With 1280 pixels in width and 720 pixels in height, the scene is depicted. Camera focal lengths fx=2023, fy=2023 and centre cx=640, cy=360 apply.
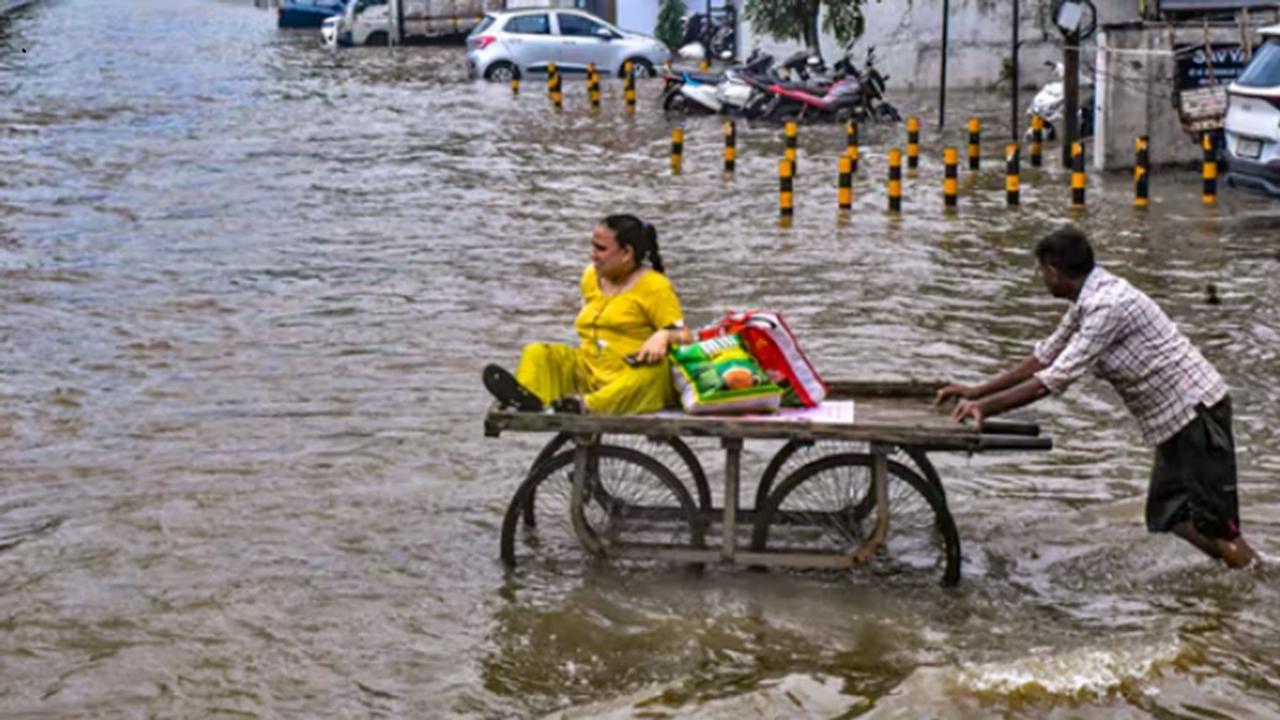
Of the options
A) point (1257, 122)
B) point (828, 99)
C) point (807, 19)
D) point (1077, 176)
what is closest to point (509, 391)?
point (1257, 122)

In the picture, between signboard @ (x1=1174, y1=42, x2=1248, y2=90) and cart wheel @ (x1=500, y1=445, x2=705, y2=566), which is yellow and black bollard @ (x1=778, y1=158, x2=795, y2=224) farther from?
cart wheel @ (x1=500, y1=445, x2=705, y2=566)

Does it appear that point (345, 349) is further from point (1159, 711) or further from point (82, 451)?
point (1159, 711)

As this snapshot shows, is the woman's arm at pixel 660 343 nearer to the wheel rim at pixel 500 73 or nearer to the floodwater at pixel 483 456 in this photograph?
the floodwater at pixel 483 456

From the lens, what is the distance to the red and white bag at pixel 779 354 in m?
8.11

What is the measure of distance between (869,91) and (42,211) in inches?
473

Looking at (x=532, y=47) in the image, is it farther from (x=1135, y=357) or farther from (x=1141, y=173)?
(x=1135, y=357)

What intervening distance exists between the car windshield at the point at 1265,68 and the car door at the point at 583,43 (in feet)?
65.0

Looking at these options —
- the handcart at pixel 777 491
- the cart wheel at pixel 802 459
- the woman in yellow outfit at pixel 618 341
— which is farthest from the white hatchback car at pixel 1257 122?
the woman in yellow outfit at pixel 618 341

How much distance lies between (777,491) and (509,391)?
1.18 m

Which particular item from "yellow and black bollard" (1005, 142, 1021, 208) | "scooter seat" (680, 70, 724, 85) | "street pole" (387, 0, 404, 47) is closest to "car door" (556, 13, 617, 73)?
"scooter seat" (680, 70, 724, 85)

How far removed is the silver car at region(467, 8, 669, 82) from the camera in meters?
36.9

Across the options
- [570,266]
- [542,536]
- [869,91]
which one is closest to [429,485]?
[542,536]

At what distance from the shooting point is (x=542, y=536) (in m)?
9.11

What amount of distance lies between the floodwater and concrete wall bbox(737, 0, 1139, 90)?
23.1 feet
